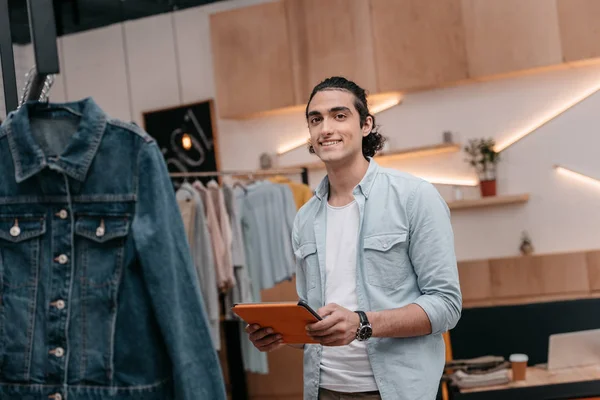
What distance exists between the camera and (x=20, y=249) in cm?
170

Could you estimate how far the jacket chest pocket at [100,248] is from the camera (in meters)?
1.68

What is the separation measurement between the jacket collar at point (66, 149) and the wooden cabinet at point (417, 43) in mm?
4930

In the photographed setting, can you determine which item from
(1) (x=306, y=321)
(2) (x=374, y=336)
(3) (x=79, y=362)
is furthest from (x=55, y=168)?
(2) (x=374, y=336)

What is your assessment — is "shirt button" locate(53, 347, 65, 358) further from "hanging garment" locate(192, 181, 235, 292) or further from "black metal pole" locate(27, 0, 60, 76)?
"hanging garment" locate(192, 181, 235, 292)

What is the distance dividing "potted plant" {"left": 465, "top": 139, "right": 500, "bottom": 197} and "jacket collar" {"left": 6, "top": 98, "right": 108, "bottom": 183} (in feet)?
16.2

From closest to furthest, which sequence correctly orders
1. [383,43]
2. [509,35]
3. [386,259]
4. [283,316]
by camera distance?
[283,316]
[386,259]
[509,35]
[383,43]

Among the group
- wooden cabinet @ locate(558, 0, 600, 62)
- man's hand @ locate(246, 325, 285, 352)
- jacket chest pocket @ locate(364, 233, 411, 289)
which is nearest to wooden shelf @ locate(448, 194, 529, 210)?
wooden cabinet @ locate(558, 0, 600, 62)

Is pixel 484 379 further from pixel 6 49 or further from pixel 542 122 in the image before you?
pixel 542 122

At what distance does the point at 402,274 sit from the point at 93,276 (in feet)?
3.09

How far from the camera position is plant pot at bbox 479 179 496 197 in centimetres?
631

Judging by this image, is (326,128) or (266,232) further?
(266,232)

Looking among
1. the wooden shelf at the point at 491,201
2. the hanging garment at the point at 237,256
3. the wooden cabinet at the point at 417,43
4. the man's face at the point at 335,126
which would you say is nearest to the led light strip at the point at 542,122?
the wooden shelf at the point at 491,201

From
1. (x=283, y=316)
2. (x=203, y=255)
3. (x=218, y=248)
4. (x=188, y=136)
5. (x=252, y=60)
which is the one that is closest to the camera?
(x=283, y=316)

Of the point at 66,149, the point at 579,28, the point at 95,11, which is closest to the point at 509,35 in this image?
the point at 579,28
